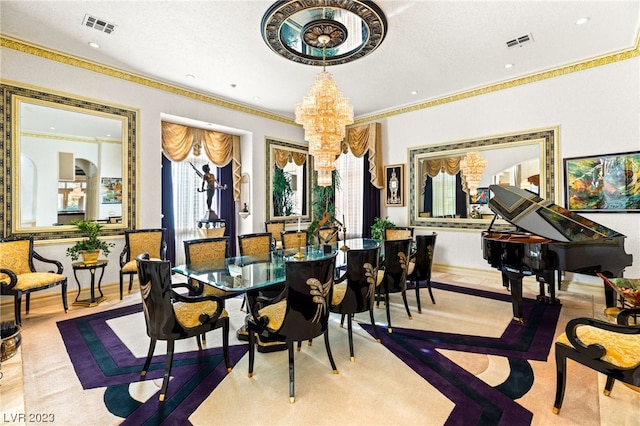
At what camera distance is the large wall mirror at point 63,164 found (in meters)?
3.76

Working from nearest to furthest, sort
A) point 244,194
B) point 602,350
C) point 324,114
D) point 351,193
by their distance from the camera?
point 602,350 < point 324,114 < point 244,194 < point 351,193

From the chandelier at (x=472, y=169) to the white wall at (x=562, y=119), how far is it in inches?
15.7

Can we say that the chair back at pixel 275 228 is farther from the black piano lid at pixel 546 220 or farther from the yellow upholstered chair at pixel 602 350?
the yellow upholstered chair at pixel 602 350

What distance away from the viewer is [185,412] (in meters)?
1.95

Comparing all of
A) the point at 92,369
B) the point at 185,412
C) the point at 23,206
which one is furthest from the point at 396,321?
the point at 23,206

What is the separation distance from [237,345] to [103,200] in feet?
10.8

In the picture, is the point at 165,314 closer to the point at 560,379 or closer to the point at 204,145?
the point at 560,379

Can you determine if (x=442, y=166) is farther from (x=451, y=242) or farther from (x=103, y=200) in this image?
(x=103, y=200)

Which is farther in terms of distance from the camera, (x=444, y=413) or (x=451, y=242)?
(x=451, y=242)

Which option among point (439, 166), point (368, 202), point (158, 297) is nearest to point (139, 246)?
point (158, 297)

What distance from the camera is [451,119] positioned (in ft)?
18.9

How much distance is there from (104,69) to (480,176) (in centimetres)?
638

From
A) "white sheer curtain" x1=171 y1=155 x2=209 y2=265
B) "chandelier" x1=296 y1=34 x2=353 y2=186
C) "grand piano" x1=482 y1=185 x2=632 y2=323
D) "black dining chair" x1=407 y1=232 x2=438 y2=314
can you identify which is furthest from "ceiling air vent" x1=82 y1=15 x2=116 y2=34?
"grand piano" x1=482 y1=185 x2=632 y2=323

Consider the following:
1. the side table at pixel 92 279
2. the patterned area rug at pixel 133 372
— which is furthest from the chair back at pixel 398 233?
the side table at pixel 92 279
